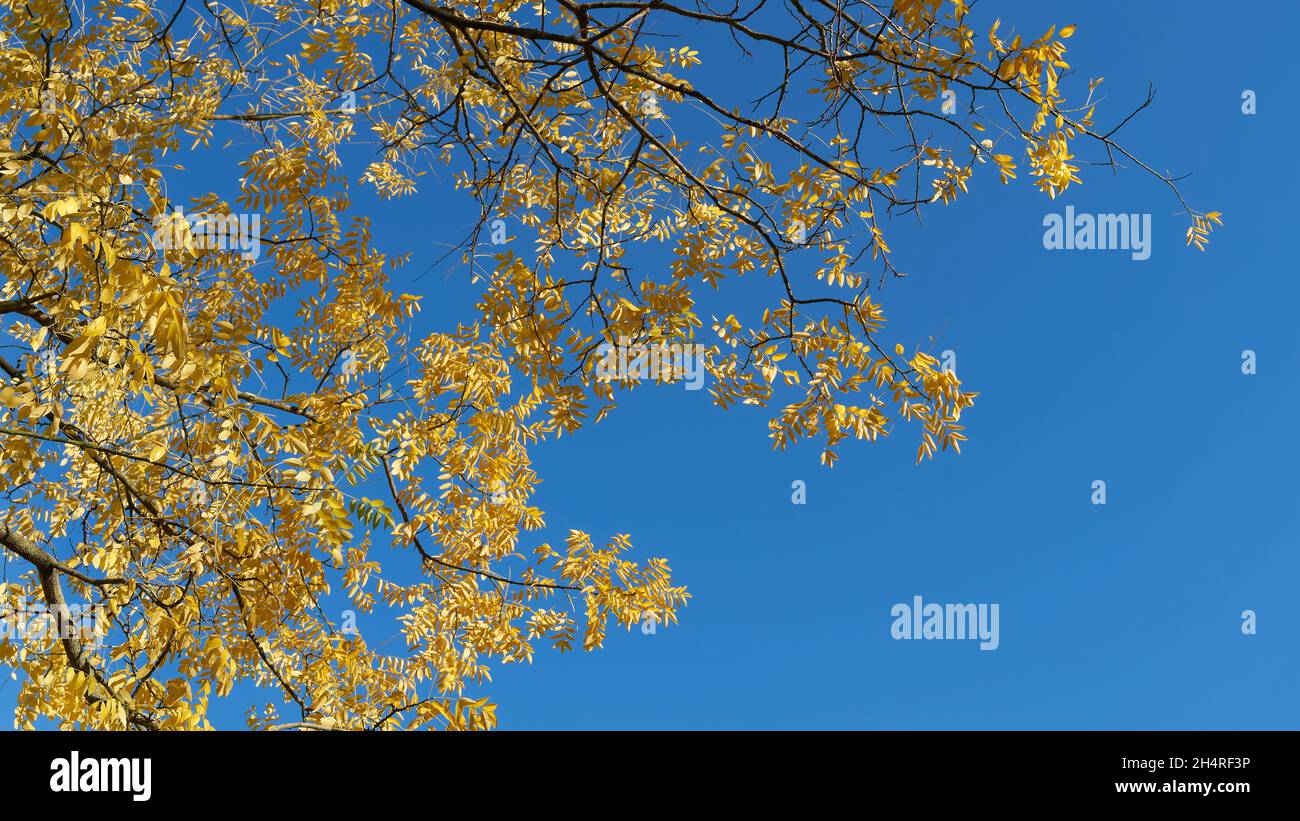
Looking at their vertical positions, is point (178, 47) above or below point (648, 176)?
above

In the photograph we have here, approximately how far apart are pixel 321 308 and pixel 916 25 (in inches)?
136

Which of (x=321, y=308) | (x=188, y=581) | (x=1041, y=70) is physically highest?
(x=1041, y=70)

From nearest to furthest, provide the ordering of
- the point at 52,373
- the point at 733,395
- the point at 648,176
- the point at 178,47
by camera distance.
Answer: the point at 52,373
the point at 733,395
the point at 648,176
the point at 178,47
